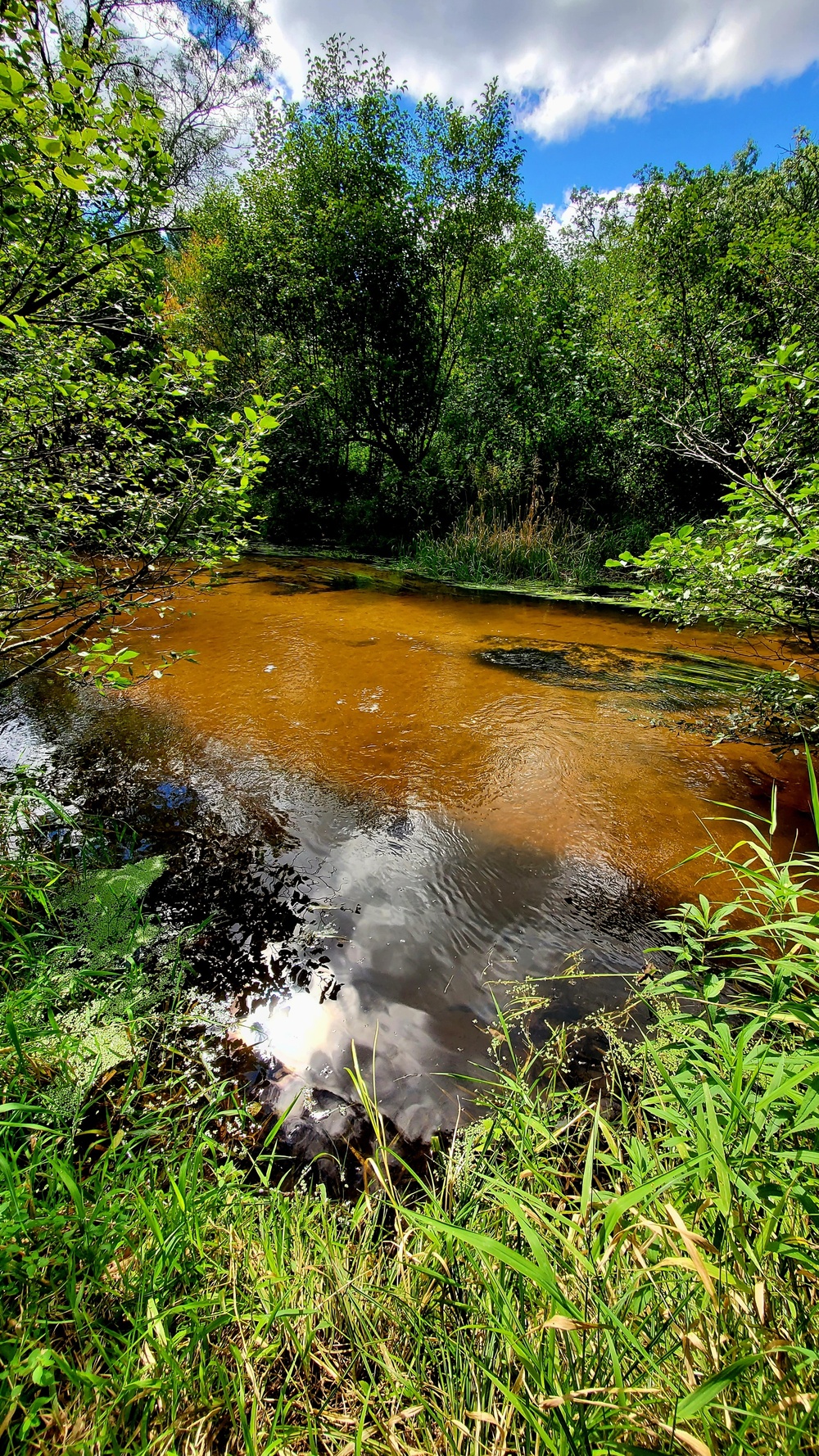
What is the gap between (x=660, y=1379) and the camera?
0.73 metres

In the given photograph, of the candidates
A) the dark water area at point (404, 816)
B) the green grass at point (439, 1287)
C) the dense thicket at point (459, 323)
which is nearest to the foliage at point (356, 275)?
the dense thicket at point (459, 323)

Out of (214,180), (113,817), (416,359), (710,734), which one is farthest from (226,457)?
(214,180)

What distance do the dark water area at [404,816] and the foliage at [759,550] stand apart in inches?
41.8

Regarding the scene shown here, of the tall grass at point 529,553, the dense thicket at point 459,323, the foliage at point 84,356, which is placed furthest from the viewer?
the tall grass at point 529,553

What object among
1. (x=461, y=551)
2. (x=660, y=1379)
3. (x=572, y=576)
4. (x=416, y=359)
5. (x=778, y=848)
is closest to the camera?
(x=660, y=1379)

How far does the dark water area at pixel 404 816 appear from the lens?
70.0 inches

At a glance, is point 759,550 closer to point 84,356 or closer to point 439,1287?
point 439,1287

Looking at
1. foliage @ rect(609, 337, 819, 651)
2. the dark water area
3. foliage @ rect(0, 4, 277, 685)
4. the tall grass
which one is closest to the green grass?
the dark water area

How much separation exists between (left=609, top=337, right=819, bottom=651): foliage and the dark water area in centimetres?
106

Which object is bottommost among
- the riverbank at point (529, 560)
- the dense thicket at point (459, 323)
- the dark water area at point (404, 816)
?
the dark water area at point (404, 816)

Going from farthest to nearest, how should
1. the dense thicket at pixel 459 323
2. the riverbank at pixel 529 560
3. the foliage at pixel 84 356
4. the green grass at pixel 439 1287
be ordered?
1. the riverbank at pixel 529 560
2. the dense thicket at pixel 459 323
3. the foliage at pixel 84 356
4. the green grass at pixel 439 1287

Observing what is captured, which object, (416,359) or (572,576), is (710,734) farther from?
(416,359)

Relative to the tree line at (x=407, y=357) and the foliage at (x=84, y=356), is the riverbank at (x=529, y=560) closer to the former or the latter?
the tree line at (x=407, y=357)

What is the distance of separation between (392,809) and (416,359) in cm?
1093
